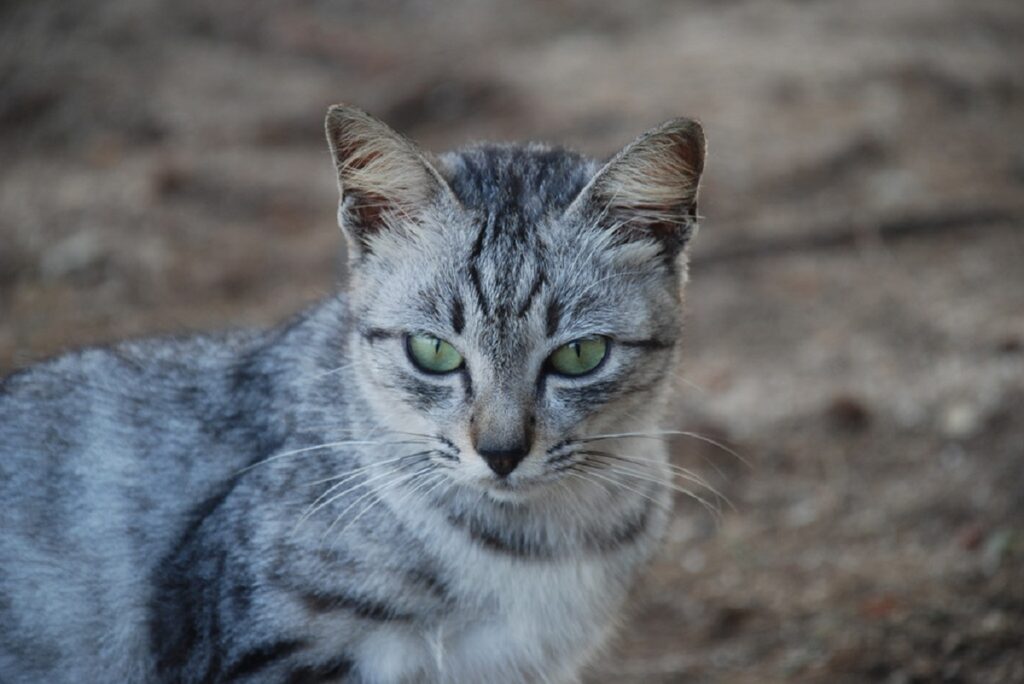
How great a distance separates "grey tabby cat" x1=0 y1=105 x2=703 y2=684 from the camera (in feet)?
9.86

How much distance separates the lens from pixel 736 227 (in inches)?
272

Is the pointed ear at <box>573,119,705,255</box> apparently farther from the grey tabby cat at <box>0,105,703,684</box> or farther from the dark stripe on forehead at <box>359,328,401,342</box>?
the dark stripe on forehead at <box>359,328,401,342</box>

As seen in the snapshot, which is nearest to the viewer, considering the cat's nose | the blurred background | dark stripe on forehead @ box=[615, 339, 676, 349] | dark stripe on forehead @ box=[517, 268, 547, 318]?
the cat's nose

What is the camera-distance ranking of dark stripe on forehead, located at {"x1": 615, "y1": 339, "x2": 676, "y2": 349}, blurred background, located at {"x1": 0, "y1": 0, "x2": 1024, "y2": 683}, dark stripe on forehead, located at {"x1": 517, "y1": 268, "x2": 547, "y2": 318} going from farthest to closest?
blurred background, located at {"x1": 0, "y1": 0, "x2": 1024, "y2": 683} < dark stripe on forehead, located at {"x1": 615, "y1": 339, "x2": 676, "y2": 349} < dark stripe on forehead, located at {"x1": 517, "y1": 268, "x2": 547, "y2": 318}

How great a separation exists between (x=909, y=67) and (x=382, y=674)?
21.6 feet

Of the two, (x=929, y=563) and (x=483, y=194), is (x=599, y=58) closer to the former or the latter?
(x=929, y=563)

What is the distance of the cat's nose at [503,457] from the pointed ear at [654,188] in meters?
0.69

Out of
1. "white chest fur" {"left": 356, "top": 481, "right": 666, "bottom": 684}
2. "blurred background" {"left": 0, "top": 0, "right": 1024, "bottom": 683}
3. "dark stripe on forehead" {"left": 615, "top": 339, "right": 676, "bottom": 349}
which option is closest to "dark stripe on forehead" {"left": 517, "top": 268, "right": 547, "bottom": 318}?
"dark stripe on forehead" {"left": 615, "top": 339, "right": 676, "bottom": 349}

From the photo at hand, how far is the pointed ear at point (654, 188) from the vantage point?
304 centimetres

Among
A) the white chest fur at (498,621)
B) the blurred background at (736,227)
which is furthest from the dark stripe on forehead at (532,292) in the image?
the blurred background at (736,227)

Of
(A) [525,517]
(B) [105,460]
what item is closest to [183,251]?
(B) [105,460]

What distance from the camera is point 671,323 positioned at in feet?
10.6

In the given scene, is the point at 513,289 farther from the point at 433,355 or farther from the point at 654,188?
the point at 654,188

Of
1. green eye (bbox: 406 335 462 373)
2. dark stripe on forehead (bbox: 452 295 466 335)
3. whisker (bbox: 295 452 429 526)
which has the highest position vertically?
dark stripe on forehead (bbox: 452 295 466 335)
